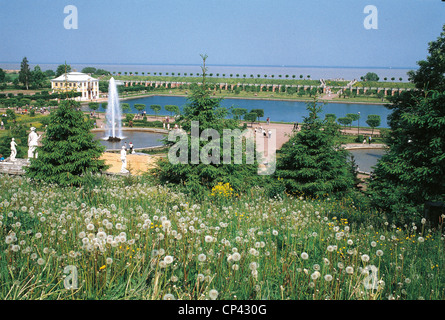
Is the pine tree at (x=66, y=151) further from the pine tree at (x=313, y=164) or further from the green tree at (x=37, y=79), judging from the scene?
the green tree at (x=37, y=79)

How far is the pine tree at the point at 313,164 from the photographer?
11.6m

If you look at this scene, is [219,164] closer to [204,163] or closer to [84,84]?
[204,163]

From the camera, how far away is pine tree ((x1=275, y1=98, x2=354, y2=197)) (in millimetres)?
11555

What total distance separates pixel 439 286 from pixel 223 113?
346 inches

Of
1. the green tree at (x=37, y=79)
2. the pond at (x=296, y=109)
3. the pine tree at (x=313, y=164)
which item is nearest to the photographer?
the pine tree at (x=313, y=164)

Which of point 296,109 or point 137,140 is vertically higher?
point 296,109

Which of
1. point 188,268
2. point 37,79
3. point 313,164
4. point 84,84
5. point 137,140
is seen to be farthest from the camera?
point 37,79

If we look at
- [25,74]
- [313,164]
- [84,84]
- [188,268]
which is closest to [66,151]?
[313,164]

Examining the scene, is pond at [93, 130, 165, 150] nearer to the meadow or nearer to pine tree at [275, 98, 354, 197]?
pine tree at [275, 98, 354, 197]

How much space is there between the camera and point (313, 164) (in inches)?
462

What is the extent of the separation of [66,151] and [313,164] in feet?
23.5

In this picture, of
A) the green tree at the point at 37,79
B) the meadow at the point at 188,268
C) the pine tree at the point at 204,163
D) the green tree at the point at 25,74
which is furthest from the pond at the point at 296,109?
the meadow at the point at 188,268

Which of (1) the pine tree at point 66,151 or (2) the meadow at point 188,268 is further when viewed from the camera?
(1) the pine tree at point 66,151

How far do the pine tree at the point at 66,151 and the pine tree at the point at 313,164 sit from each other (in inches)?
226
